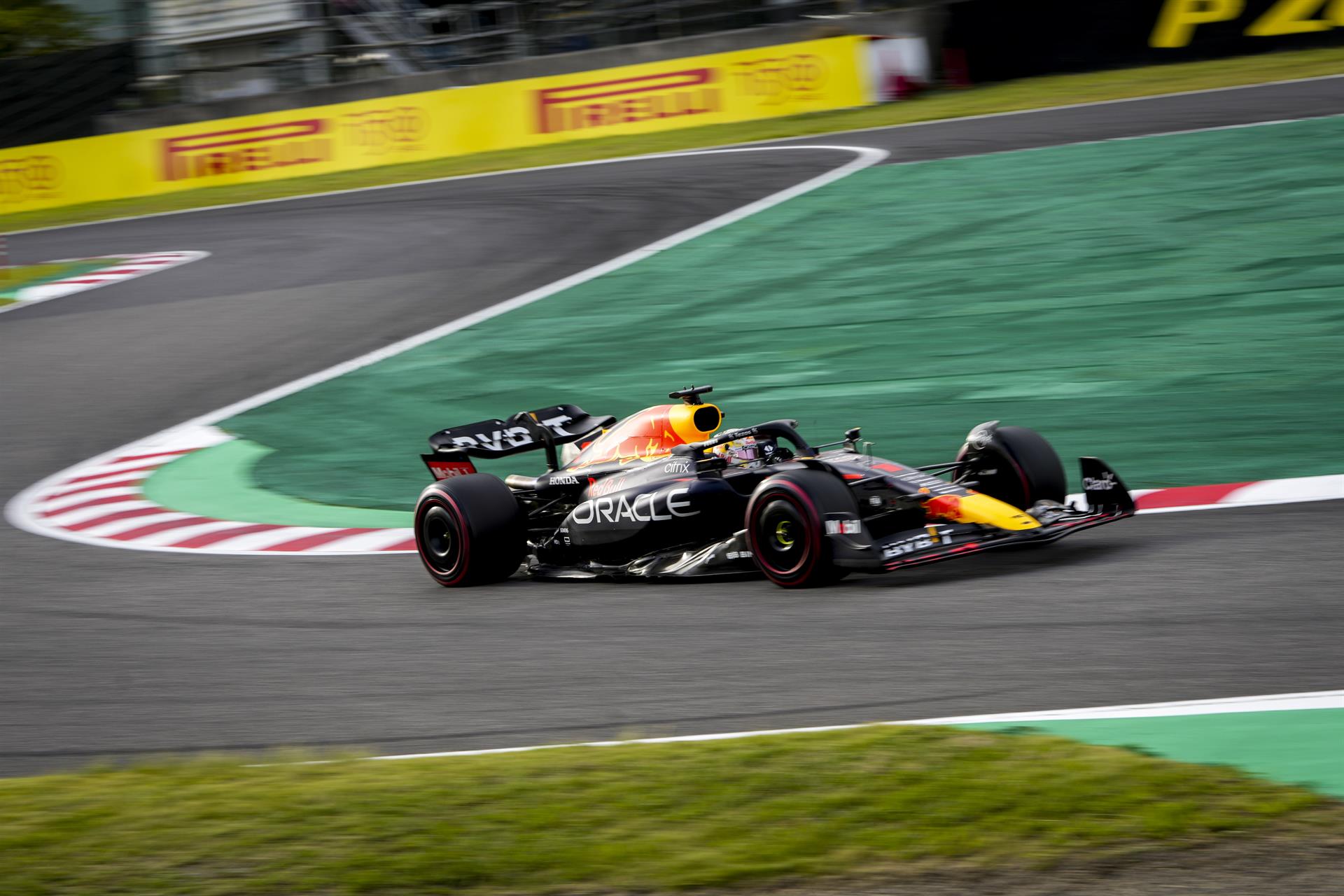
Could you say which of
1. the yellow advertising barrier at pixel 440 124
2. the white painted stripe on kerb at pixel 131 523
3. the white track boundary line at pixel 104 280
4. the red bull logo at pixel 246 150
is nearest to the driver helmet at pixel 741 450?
the white painted stripe on kerb at pixel 131 523

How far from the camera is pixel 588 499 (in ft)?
29.5

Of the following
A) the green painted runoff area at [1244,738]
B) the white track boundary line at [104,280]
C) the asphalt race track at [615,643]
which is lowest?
the green painted runoff area at [1244,738]

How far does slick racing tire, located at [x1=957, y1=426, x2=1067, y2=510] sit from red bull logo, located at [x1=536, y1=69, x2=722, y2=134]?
19211 mm

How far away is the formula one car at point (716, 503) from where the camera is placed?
7719mm

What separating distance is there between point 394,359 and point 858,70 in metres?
12.8

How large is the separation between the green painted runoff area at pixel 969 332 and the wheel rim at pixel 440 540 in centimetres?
227

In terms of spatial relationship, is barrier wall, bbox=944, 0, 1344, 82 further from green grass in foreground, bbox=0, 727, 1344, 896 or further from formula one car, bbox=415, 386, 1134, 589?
green grass in foreground, bbox=0, 727, 1344, 896

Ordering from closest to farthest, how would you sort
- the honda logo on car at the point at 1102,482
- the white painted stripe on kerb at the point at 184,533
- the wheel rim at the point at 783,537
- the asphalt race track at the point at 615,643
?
the asphalt race track at the point at 615,643
the wheel rim at the point at 783,537
the honda logo on car at the point at 1102,482
the white painted stripe on kerb at the point at 184,533

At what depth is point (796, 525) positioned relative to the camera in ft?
25.5

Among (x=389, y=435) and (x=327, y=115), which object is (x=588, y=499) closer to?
(x=389, y=435)

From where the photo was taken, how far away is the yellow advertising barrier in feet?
86.8

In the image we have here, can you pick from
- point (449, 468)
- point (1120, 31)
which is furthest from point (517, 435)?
point (1120, 31)

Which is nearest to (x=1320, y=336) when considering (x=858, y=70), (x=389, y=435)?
(x=389, y=435)

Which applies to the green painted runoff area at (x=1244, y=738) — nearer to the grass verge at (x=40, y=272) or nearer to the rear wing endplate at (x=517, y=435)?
the rear wing endplate at (x=517, y=435)
